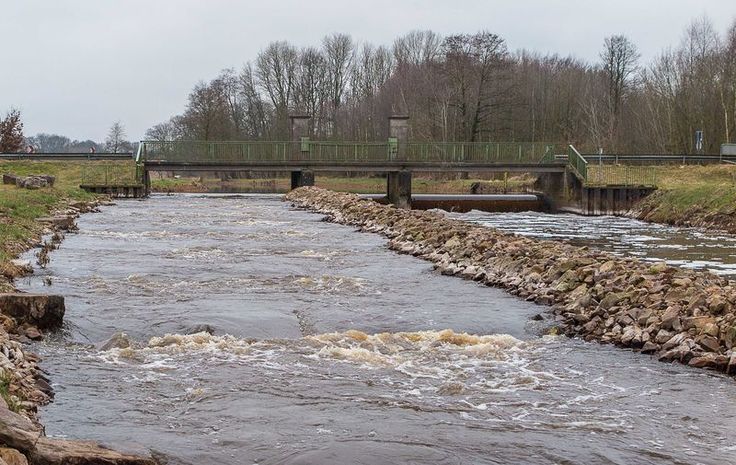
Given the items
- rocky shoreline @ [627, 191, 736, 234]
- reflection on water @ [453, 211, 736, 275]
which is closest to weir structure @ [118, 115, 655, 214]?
rocky shoreline @ [627, 191, 736, 234]

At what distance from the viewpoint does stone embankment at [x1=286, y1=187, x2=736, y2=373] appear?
405 inches

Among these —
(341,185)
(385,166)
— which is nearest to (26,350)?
(385,166)

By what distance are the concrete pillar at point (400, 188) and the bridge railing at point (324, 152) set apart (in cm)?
139

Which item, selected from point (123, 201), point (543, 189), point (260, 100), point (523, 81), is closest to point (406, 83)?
point (523, 81)

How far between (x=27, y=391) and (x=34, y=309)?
130 inches

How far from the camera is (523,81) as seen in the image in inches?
2970

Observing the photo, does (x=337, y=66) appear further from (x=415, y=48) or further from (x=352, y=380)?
(x=352, y=380)

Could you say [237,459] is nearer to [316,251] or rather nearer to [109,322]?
[109,322]

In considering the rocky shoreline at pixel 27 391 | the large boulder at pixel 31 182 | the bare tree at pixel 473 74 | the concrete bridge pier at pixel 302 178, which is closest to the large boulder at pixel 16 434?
the rocky shoreline at pixel 27 391

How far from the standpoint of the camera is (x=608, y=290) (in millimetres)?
12922

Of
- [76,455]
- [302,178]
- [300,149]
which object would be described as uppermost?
[300,149]

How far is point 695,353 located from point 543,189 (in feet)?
130

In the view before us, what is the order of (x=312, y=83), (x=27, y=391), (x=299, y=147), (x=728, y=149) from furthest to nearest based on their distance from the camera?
(x=312, y=83), (x=728, y=149), (x=299, y=147), (x=27, y=391)

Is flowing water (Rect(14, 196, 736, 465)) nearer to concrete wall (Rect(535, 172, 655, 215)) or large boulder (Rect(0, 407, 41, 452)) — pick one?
large boulder (Rect(0, 407, 41, 452))
